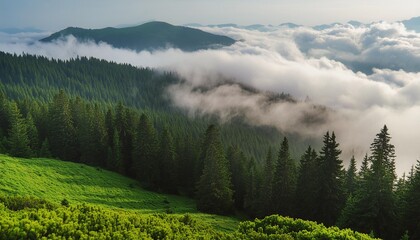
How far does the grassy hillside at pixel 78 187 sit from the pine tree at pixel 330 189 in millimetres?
15706

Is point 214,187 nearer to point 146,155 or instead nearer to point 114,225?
point 146,155

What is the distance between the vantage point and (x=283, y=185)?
70125mm

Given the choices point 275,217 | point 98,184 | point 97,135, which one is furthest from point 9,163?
point 275,217

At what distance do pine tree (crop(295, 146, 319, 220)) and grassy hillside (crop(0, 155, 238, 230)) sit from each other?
13.1 meters

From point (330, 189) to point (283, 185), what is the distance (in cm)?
968

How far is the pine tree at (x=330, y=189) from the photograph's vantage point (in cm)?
6344

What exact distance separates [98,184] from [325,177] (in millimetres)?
40751

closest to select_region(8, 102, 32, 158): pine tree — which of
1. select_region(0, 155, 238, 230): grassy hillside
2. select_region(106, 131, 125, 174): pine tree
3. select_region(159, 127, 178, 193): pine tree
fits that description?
select_region(0, 155, 238, 230): grassy hillside

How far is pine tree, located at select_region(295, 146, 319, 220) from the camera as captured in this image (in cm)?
6519

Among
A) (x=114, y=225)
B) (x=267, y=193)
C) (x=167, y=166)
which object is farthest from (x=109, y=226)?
(x=167, y=166)

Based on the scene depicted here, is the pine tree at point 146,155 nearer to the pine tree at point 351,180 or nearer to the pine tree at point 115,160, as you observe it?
the pine tree at point 115,160

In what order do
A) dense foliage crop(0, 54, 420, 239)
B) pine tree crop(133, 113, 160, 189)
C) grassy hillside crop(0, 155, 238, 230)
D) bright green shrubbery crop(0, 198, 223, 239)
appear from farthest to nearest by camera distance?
pine tree crop(133, 113, 160, 189), dense foliage crop(0, 54, 420, 239), grassy hillside crop(0, 155, 238, 230), bright green shrubbery crop(0, 198, 223, 239)

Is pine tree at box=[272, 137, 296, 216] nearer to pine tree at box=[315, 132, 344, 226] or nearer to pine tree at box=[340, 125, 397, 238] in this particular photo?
pine tree at box=[315, 132, 344, 226]

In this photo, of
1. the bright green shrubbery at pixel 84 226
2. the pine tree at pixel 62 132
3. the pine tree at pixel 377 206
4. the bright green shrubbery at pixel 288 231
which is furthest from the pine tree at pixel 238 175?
the bright green shrubbery at pixel 84 226
